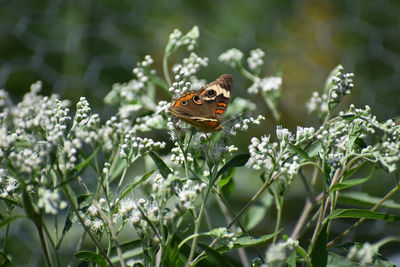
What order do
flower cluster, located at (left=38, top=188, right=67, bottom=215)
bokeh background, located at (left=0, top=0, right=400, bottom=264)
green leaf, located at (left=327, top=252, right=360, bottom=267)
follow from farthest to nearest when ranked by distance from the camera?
bokeh background, located at (left=0, top=0, right=400, bottom=264) → green leaf, located at (left=327, top=252, right=360, bottom=267) → flower cluster, located at (left=38, top=188, right=67, bottom=215)

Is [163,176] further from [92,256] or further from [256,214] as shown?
[256,214]

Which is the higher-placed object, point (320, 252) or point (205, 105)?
point (205, 105)

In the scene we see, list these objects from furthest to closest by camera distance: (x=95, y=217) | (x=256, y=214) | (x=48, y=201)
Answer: (x=256, y=214)
(x=95, y=217)
(x=48, y=201)

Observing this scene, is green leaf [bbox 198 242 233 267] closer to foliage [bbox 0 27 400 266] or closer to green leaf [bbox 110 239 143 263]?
foliage [bbox 0 27 400 266]

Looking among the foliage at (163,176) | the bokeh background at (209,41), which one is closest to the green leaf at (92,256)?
the foliage at (163,176)

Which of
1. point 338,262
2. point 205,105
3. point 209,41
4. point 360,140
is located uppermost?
point 209,41

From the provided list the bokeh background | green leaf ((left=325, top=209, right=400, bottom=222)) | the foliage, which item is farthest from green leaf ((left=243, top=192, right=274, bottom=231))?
the bokeh background

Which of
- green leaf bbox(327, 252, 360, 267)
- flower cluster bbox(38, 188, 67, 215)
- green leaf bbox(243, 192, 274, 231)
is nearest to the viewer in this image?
flower cluster bbox(38, 188, 67, 215)

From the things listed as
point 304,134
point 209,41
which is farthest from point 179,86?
point 209,41
